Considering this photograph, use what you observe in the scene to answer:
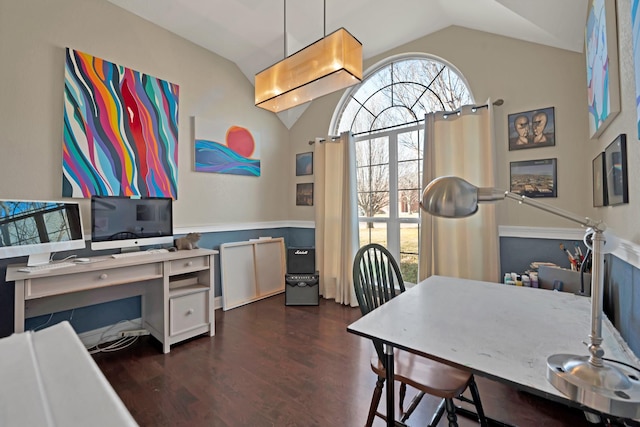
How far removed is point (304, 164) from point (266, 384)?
2.85 m

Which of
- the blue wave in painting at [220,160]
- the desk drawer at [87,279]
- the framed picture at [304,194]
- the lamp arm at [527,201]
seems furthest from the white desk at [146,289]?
the lamp arm at [527,201]

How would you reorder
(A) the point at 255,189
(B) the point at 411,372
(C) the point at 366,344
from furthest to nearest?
(A) the point at 255,189
(C) the point at 366,344
(B) the point at 411,372

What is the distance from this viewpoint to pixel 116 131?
248 cm

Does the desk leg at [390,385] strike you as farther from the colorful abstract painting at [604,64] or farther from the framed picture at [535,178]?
the framed picture at [535,178]

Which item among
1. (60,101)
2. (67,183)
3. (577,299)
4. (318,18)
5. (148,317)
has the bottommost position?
(148,317)

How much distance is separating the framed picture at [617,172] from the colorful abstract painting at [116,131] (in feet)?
10.8

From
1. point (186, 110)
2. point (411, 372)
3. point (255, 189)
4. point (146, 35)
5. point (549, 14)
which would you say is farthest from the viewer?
point (255, 189)

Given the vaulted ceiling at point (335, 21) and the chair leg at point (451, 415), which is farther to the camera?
the vaulted ceiling at point (335, 21)

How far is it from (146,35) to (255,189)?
1965 mm

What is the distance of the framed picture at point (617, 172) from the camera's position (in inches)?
43.8

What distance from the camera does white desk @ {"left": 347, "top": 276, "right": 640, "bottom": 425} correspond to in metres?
0.77

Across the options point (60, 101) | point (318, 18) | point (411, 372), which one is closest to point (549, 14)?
point (318, 18)

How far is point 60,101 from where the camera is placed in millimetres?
2232

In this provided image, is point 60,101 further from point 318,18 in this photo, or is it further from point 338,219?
point 338,219
